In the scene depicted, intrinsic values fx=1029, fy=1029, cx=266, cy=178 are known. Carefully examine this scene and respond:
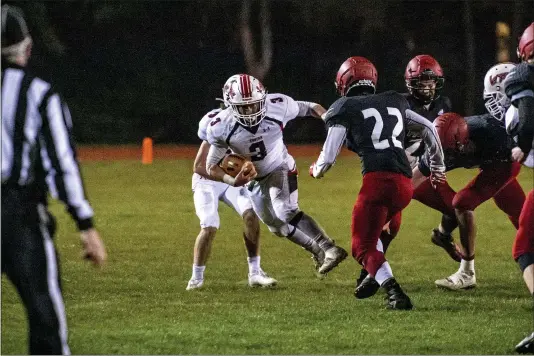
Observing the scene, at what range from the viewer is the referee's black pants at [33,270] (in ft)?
13.9

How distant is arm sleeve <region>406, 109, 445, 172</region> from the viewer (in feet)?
23.1

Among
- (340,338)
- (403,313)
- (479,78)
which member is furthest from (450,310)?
(479,78)

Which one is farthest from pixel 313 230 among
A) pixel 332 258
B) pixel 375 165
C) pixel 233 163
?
pixel 375 165

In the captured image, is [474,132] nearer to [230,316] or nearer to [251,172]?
[251,172]

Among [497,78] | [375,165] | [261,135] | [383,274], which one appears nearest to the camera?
[383,274]

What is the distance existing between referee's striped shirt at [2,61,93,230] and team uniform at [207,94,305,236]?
339cm

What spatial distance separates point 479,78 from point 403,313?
787 inches

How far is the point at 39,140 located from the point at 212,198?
3964mm

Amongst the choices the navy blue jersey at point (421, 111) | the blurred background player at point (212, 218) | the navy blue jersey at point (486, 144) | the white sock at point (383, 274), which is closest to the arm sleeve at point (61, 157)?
the white sock at point (383, 274)

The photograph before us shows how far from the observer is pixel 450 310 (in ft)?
22.4

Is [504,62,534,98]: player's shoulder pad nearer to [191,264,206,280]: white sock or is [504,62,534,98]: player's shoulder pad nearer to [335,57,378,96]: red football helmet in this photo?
[335,57,378,96]: red football helmet

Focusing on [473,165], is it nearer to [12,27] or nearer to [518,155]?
[518,155]

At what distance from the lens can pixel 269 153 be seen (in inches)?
306

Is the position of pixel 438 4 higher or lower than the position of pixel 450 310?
higher
